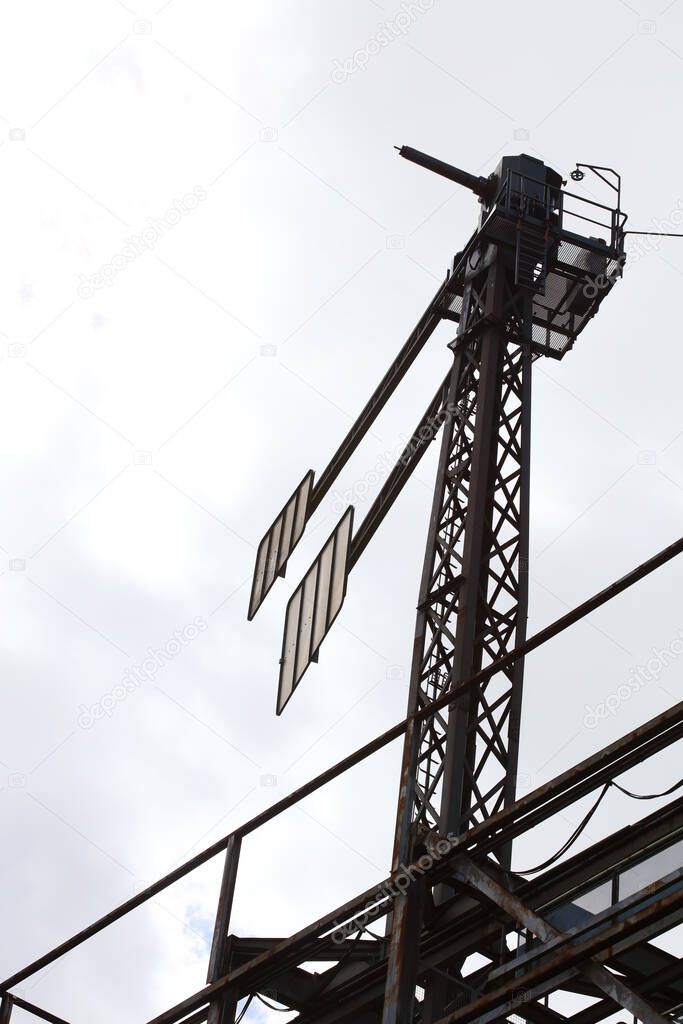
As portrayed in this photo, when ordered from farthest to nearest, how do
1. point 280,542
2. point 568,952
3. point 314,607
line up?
1. point 280,542
2. point 314,607
3. point 568,952

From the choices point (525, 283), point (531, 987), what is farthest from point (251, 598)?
point (531, 987)

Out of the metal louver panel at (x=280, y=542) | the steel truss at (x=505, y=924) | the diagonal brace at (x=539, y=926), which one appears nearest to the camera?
the diagonal brace at (x=539, y=926)

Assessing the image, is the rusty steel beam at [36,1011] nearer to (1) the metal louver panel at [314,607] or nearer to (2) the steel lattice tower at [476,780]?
(2) the steel lattice tower at [476,780]

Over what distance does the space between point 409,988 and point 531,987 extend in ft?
2.97

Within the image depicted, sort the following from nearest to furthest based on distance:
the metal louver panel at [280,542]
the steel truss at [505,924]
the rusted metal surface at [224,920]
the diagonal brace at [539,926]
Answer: the diagonal brace at [539,926]
the steel truss at [505,924]
the rusted metal surface at [224,920]
the metal louver panel at [280,542]

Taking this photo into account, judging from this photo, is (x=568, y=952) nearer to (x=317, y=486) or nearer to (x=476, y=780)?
(x=476, y=780)

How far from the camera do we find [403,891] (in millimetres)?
7609

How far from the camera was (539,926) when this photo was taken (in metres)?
6.71

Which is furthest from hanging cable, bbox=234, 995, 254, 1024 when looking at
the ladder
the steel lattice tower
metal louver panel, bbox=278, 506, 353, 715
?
the ladder

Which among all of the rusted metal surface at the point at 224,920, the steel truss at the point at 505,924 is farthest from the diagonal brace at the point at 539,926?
the rusted metal surface at the point at 224,920

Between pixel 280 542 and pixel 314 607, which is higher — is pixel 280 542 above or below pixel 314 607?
above

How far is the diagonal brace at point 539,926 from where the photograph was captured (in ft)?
20.0

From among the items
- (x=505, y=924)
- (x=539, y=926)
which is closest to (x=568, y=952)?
(x=539, y=926)

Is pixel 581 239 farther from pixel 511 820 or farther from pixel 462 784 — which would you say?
pixel 511 820
